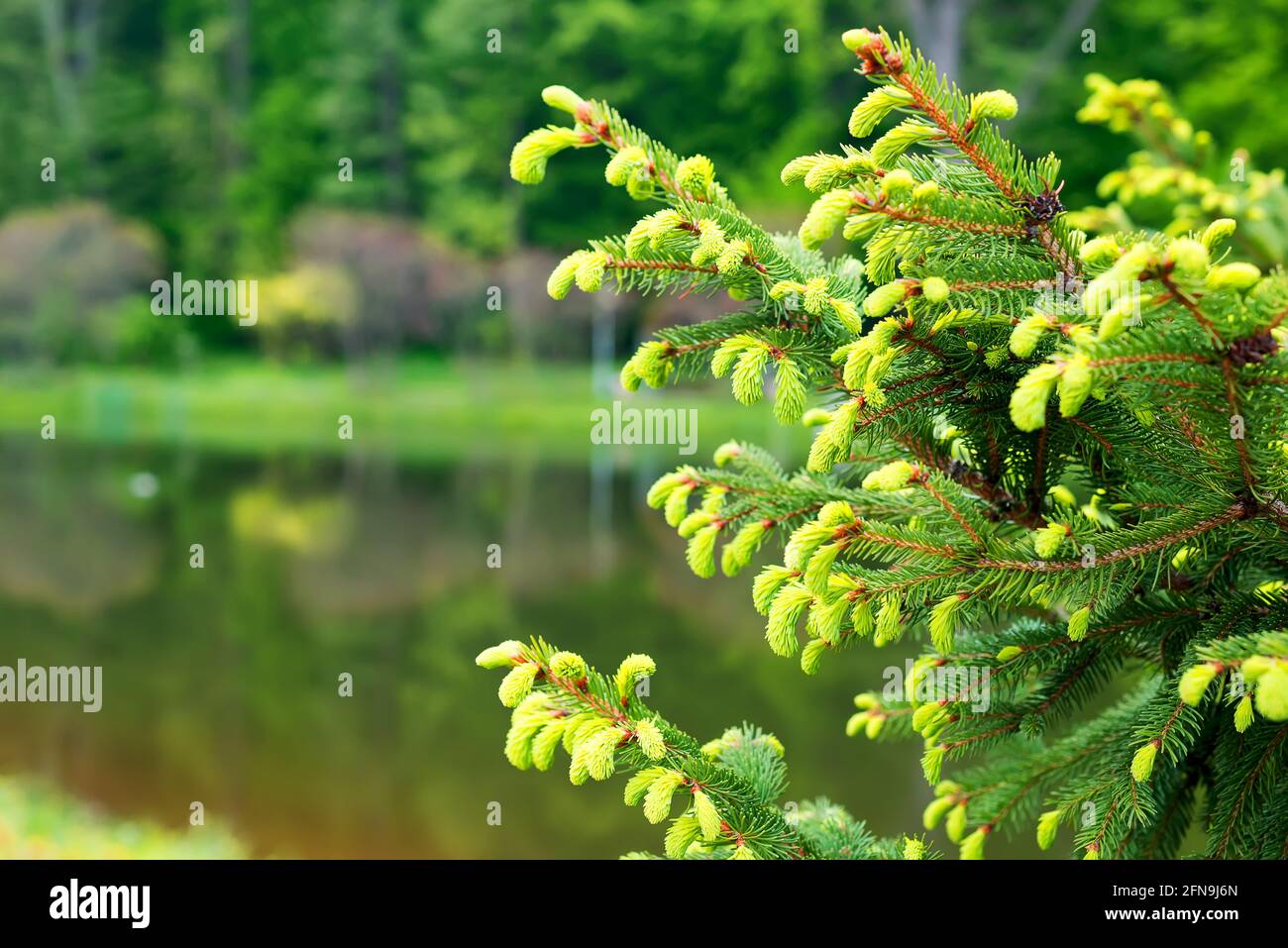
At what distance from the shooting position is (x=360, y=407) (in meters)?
34.6

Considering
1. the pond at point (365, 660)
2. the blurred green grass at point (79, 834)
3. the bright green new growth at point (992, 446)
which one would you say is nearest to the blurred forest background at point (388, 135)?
the pond at point (365, 660)

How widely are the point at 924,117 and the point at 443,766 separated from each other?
22.8ft

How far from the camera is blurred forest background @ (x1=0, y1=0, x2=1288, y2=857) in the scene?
7.86 meters

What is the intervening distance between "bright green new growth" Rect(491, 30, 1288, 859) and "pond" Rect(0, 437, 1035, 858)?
15.7 ft

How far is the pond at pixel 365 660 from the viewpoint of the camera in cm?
715

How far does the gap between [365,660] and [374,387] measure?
26.9 metres

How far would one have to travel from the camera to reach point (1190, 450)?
1.63 meters

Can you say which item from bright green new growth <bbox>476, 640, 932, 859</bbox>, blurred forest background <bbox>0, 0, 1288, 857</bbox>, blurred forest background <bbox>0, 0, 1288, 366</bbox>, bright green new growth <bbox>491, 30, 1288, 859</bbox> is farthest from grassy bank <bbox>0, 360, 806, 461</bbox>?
bright green new growth <bbox>476, 640, 932, 859</bbox>

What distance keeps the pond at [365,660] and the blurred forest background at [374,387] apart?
5cm

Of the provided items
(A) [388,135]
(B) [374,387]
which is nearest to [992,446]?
(B) [374,387]

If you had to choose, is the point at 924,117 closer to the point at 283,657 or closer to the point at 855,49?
the point at 855,49

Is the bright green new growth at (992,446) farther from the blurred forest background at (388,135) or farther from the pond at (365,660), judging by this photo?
the blurred forest background at (388,135)

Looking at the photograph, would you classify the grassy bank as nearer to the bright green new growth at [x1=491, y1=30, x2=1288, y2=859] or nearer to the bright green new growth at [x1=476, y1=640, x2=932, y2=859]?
Answer: the bright green new growth at [x1=491, y1=30, x2=1288, y2=859]
